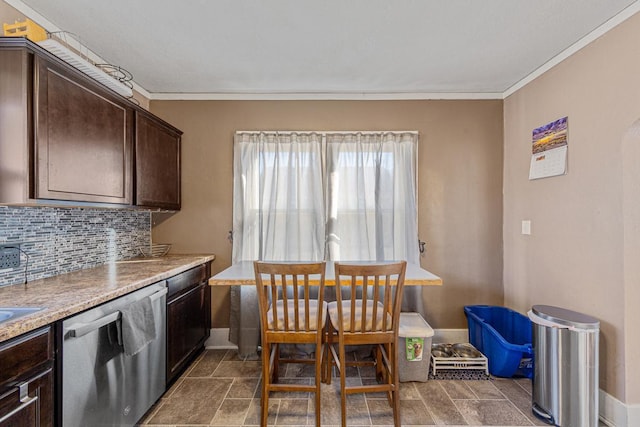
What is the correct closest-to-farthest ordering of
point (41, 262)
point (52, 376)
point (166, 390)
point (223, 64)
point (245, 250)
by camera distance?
point (52, 376) < point (41, 262) < point (166, 390) < point (223, 64) < point (245, 250)

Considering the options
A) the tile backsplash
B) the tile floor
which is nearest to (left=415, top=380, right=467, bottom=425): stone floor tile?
the tile floor

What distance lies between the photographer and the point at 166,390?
2.16 metres

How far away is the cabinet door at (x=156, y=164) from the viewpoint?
2.28 m

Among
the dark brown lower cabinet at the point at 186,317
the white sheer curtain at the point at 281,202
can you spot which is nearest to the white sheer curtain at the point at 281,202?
the white sheer curtain at the point at 281,202

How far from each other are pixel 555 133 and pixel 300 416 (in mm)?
2796

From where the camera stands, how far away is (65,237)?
2.01 m

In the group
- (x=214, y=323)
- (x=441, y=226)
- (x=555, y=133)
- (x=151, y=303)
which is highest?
(x=555, y=133)

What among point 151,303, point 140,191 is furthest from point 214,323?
point 140,191

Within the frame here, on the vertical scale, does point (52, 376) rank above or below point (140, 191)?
below

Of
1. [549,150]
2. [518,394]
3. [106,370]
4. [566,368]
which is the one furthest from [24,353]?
[549,150]

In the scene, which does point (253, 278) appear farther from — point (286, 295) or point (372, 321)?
point (372, 321)

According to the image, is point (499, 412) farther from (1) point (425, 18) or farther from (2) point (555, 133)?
(1) point (425, 18)

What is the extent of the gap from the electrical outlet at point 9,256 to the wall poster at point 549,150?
361cm

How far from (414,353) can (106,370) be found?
203 centimetres
